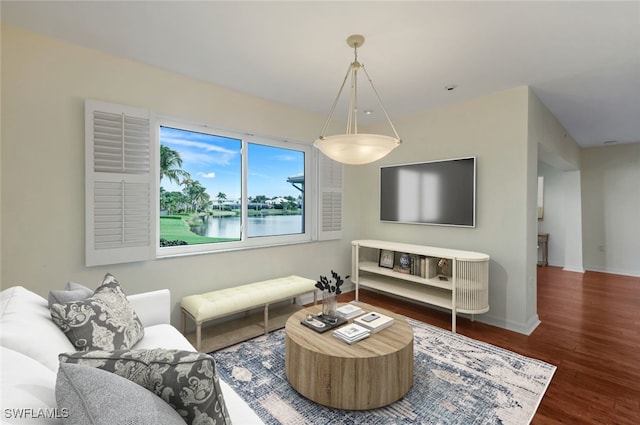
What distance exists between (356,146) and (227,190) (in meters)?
1.84

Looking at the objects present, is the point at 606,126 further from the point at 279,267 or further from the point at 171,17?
the point at 171,17

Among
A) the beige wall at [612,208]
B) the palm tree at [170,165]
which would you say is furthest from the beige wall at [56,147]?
the beige wall at [612,208]

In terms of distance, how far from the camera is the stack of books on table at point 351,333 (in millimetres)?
2025

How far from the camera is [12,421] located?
64cm

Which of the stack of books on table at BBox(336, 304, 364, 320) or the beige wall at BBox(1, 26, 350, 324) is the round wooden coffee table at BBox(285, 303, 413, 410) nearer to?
the stack of books on table at BBox(336, 304, 364, 320)

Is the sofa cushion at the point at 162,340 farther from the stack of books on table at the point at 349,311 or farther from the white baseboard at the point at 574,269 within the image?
the white baseboard at the point at 574,269

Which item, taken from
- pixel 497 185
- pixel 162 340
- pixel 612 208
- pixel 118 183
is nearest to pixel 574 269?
pixel 612 208

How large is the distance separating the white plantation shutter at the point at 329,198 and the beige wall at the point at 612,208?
566cm

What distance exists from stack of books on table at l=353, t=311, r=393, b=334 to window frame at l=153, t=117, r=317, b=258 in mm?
1650

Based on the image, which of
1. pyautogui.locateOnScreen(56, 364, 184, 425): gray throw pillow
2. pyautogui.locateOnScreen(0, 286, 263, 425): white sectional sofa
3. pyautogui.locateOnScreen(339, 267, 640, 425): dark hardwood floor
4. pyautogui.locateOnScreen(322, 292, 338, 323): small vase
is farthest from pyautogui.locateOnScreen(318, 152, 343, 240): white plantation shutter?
pyautogui.locateOnScreen(56, 364, 184, 425): gray throw pillow

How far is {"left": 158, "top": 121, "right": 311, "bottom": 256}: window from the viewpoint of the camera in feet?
9.74

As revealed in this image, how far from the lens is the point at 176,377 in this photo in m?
0.88

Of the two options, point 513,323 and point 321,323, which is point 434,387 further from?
point 513,323

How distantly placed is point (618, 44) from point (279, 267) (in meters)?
3.73
